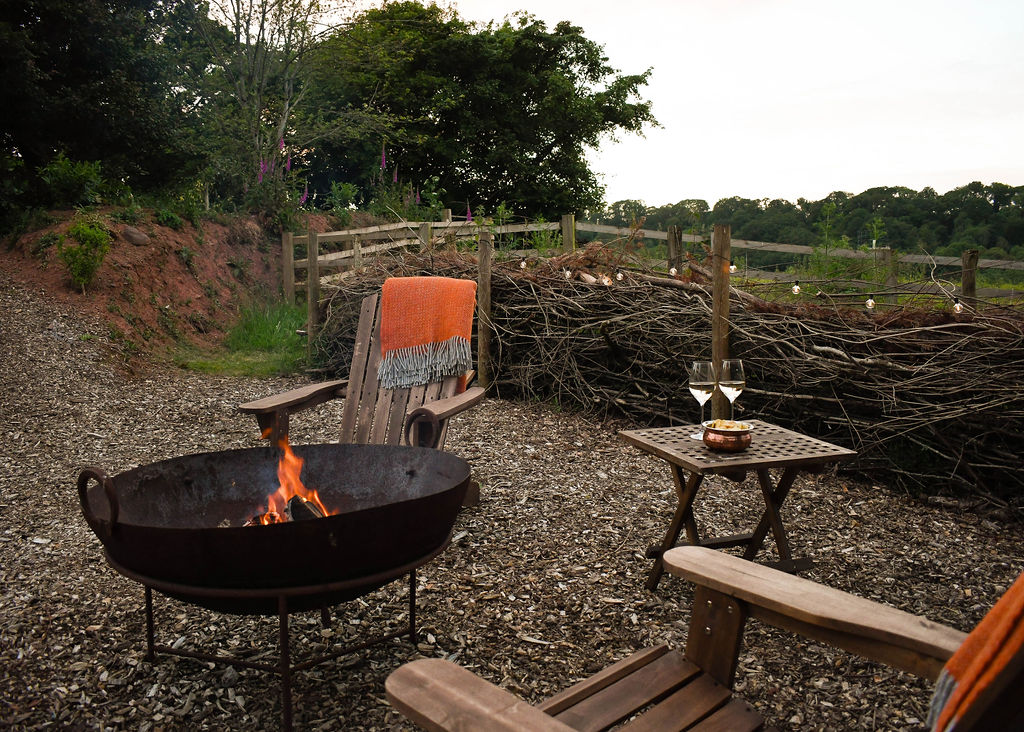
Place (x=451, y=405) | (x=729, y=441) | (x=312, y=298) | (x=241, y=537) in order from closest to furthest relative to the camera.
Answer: (x=241, y=537) → (x=729, y=441) → (x=451, y=405) → (x=312, y=298)

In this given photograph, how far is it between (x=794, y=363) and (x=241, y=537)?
3221 mm

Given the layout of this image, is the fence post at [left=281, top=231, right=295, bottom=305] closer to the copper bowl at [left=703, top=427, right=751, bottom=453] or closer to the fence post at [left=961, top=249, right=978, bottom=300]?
the fence post at [left=961, top=249, right=978, bottom=300]

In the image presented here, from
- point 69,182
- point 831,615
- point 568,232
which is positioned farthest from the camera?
point 568,232

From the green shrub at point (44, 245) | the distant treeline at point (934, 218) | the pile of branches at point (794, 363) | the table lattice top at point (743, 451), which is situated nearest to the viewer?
the table lattice top at point (743, 451)

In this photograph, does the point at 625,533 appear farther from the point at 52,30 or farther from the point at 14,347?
the point at 52,30

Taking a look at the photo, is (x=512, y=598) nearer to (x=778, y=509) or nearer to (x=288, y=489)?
(x=288, y=489)

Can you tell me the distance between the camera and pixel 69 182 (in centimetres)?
788

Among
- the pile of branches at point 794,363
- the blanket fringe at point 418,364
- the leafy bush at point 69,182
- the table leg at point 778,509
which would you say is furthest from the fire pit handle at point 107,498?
the leafy bush at point 69,182

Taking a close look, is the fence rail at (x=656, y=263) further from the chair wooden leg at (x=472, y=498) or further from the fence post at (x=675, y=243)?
the chair wooden leg at (x=472, y=498)

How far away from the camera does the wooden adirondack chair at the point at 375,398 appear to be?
2.78 meters

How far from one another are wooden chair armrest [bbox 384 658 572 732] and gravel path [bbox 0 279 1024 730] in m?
0.91

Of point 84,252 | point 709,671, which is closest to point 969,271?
point 709,671

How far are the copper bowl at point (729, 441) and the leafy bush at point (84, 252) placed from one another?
21.7 feet

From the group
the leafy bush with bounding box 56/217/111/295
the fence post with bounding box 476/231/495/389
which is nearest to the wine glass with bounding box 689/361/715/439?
the fence post with bounding box 476/231/495/389
